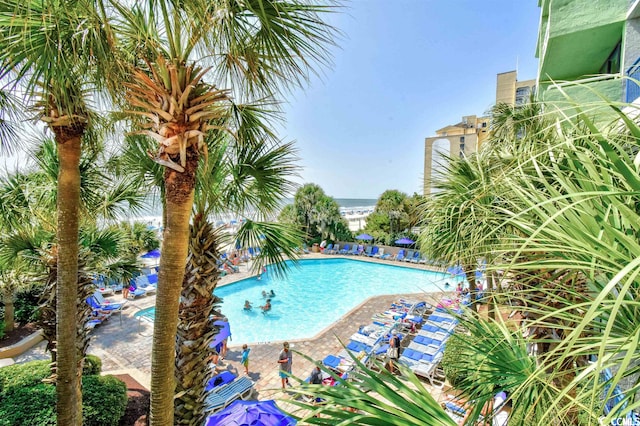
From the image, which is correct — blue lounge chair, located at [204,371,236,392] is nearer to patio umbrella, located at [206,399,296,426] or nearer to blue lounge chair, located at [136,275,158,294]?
patio umbrella, located at [206,399,296,426]

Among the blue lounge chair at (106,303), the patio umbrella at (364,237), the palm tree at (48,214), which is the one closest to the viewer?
the palm tree at (48,214)

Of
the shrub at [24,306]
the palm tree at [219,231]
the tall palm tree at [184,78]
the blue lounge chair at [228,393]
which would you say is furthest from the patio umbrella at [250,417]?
the shrub at [24,306]

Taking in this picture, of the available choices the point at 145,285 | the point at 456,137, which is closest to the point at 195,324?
the point at 145,285

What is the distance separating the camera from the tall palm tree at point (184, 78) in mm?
2713

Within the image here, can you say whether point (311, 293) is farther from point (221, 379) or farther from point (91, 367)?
point (91, 367)

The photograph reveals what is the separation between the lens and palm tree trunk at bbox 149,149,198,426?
3.02 metres

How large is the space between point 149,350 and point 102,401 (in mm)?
5421

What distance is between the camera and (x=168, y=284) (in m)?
3.03

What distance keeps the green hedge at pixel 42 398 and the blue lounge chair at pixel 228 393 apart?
2082 millimetres

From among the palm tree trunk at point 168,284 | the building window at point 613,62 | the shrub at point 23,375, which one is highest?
the building window at point 613,62

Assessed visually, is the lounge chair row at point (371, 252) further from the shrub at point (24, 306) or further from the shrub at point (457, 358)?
the shrub at point (24, 306)

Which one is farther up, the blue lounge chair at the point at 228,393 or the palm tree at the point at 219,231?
the palm tree at the point at 219,231

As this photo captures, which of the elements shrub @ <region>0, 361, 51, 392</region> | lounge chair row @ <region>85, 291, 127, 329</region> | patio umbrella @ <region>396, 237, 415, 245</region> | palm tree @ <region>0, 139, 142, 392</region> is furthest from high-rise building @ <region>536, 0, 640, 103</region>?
lounge chair row @ <region>85, 291, 127, 329</region>

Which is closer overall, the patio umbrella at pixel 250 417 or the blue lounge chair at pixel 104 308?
the patio umbrella at pixel 250 417
